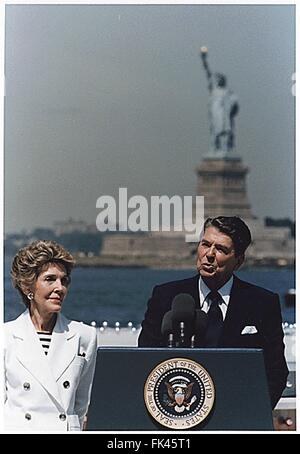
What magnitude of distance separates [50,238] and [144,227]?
408mm

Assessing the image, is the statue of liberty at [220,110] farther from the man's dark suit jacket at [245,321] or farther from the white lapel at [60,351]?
the white lapel at [60,351]

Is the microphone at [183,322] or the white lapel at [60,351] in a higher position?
the microphone at [183,322]

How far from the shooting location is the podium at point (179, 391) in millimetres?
4324

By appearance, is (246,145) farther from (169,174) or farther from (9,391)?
(9,391)

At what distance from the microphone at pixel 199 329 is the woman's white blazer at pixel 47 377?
0.44 meters

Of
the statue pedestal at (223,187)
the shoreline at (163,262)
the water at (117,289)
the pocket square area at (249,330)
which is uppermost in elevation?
the statue pedestal at (223,187)

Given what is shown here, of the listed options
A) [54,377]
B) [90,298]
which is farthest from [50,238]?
[54,377]

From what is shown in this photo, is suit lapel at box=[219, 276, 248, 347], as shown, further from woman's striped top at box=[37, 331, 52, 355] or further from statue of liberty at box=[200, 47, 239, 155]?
woman's striped top at box=[37, 331, 52, 355]

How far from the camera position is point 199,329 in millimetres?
4344

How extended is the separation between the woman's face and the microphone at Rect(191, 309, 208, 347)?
583 millimetres

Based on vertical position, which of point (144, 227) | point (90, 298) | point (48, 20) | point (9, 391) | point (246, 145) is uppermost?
point (48, 20)

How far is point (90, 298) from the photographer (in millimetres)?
4523

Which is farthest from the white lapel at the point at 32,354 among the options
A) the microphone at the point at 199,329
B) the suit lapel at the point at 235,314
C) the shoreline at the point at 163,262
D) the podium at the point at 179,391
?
the suit lapel at the point at 235,314

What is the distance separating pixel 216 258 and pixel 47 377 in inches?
34.6
